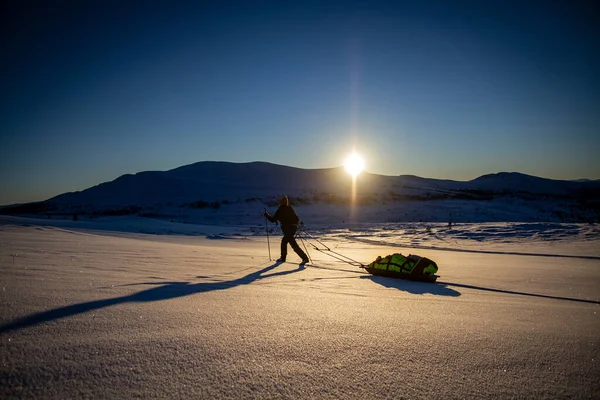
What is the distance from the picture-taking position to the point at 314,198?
34906mm

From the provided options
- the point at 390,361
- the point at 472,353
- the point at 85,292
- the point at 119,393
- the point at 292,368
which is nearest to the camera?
the point at 119,393

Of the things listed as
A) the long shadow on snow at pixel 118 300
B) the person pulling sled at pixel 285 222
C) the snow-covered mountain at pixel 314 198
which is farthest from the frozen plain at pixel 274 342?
the snow-covered mountain at pixel 314 198

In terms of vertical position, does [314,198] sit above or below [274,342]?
above

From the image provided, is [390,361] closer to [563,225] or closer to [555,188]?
[563,225]

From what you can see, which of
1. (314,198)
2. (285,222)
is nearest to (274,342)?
(285,222)

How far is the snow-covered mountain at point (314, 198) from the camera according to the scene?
88.6 feet

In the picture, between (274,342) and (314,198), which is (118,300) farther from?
(314,198)

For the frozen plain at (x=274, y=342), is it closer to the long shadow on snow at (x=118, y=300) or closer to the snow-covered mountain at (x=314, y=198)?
the long shadow on snow at (x=118, y=300)

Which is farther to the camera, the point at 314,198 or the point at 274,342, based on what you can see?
the point at 314,198

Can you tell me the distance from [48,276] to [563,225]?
16.9 metres

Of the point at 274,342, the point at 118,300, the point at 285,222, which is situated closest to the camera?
the point at 274,342

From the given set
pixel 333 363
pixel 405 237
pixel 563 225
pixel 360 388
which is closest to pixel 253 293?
pixel 333 363

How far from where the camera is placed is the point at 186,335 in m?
1.77

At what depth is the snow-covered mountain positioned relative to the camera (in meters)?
27.0
